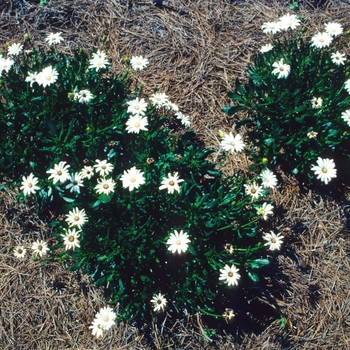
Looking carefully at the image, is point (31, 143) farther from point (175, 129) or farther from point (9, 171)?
point (175, 129)

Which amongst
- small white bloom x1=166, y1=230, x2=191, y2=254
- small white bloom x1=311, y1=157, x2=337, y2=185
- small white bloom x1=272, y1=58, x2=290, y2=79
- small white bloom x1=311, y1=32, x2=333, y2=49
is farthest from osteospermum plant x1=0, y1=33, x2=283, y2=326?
small white bloom x1=311, y1=32, x2=333, y2=49

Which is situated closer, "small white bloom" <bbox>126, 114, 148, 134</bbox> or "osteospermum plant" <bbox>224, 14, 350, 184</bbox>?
"small white bloom" <bbox>126, 114, 148, 134</bbox>

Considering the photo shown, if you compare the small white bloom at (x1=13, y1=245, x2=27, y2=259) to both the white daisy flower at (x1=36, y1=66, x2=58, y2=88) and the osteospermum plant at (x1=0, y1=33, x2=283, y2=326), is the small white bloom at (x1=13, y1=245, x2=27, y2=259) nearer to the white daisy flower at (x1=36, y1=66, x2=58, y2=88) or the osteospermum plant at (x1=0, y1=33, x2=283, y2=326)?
the osteospermum plant at (x1=0, y1=33, x2=283, y2=326)

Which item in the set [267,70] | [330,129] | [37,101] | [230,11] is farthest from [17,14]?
[330,129]

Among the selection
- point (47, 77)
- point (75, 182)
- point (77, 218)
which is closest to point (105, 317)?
point (77, 218)

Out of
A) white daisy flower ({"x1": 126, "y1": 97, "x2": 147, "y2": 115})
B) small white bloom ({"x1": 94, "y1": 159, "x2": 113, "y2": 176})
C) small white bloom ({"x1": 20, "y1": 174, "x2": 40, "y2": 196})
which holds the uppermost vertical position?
white daisy flower ({"x1": 126, "y1": 97, "x2": 147, "y2": 115})

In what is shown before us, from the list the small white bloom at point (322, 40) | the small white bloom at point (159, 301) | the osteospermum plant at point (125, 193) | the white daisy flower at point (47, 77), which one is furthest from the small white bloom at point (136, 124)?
the small white bloom at point (322, 40)

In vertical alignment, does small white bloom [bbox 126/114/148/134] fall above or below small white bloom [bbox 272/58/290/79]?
below
